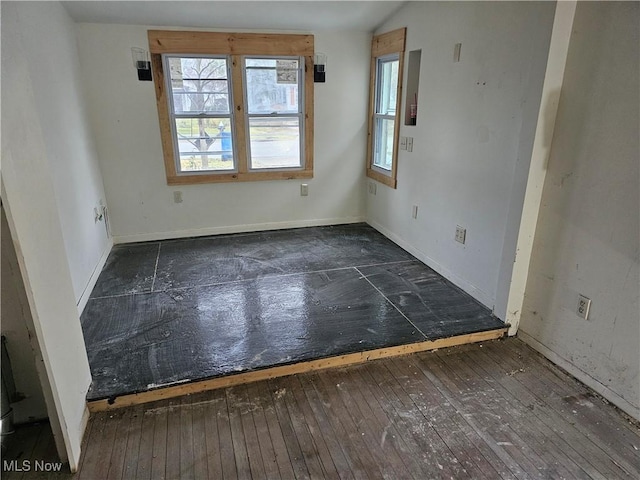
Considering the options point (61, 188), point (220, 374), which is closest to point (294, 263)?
point (220, 374)

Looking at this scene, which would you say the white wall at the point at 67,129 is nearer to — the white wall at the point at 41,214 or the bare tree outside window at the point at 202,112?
the white wall at the point at 41,214

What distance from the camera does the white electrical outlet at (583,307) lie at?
2.17 meters

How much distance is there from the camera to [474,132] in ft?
9.41

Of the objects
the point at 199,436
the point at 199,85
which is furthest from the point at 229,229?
the point at 199,436

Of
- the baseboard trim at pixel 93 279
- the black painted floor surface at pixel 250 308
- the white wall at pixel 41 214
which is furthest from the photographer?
the baseboard trim at pixel 93 279

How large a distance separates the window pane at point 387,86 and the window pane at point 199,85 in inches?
62.2

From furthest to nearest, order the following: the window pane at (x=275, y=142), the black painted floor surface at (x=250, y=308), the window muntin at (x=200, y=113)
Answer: the window pane at (x=275, y=142), the window muntin at (x=200, y=113), the black painted floor surface at (x=250, y=308)

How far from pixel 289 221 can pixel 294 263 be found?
1057 mm

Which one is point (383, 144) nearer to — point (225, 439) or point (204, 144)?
point (204, 144)

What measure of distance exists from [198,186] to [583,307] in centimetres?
347

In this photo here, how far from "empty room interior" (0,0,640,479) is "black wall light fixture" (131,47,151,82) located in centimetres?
2

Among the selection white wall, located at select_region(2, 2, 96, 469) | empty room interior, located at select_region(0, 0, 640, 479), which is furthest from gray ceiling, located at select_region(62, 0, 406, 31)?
white wall, located at select_region(2, 2, 96, 469)

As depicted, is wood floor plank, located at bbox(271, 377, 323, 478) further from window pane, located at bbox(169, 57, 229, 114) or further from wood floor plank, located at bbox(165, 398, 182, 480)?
window pane, located at bbox(169, 57, 229, 114)

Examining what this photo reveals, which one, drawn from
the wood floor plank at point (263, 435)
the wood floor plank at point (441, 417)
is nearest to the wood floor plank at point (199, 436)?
the wood floor plank at point (263, 435)
